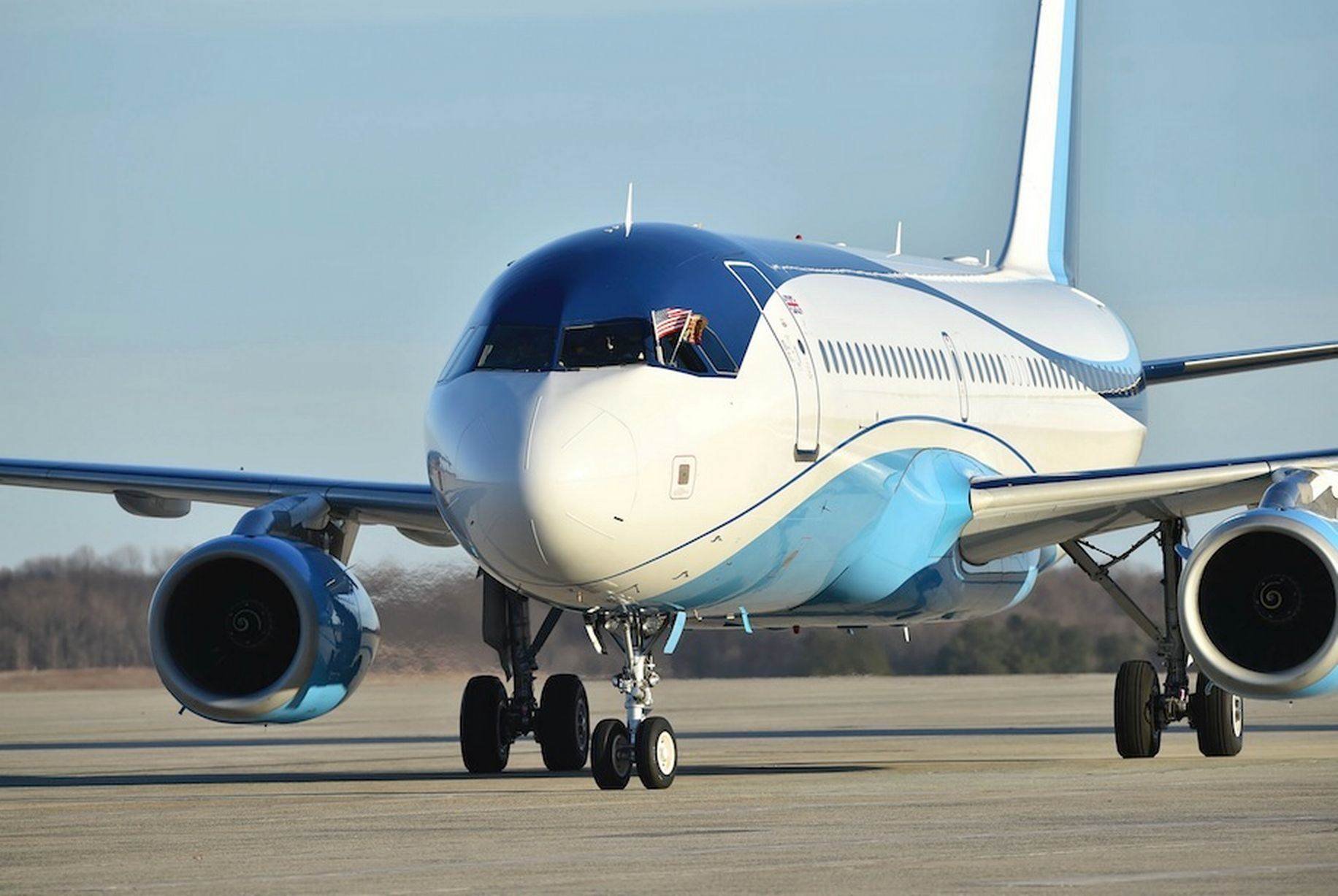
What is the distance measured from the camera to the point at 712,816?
14406mm

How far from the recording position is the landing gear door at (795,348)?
18.2 metres

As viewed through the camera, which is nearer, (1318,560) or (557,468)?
(557,468)

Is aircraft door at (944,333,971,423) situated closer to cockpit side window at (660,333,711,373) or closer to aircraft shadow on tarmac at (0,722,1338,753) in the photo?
cockpit side window at (660,333,711,373)

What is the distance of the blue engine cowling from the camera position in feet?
63.5

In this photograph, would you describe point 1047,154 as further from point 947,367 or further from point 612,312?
point 612,312

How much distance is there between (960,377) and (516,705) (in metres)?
4.65

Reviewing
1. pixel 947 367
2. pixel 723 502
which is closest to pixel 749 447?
pixel 723 502

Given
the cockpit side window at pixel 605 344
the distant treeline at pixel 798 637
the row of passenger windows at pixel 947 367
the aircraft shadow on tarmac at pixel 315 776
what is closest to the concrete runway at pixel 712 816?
the aircraft shadow on tarmac at pixel 315 776

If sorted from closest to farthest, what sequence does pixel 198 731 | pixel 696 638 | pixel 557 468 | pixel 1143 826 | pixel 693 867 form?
pixel 693 867 < pixel 1143 826 < pixel 557 468 < pixel 198 731 < pixel 696 638

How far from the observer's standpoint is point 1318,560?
1773 centimetres

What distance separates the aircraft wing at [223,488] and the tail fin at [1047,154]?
32.8 ft

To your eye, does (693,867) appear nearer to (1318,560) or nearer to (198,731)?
(1318,560)

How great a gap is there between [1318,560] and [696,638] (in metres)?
20.2

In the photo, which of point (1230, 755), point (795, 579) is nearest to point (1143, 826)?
point (795, 579)
